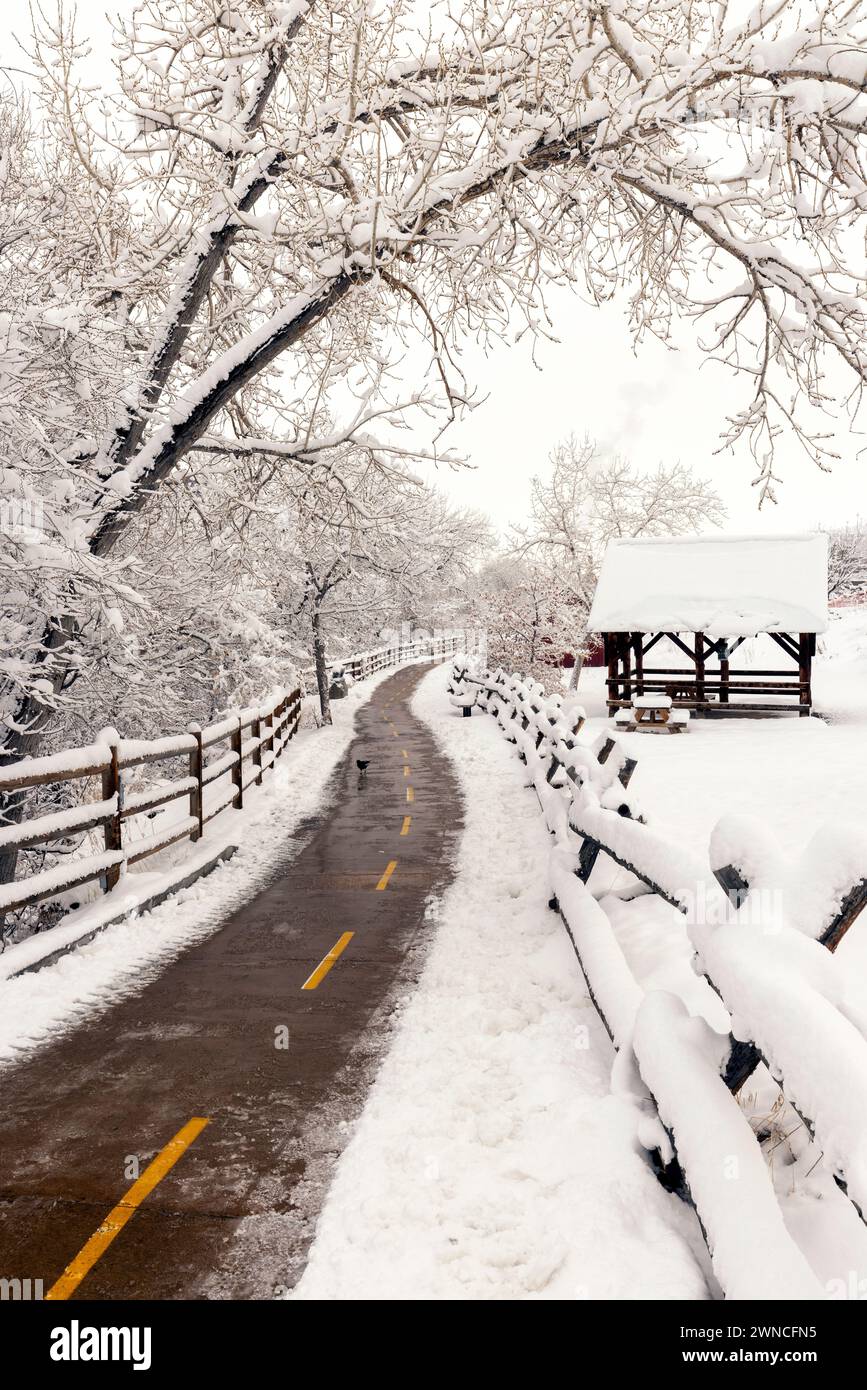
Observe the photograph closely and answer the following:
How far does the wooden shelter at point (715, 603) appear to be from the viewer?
75.9 feet

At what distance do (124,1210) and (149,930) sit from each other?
4.28m

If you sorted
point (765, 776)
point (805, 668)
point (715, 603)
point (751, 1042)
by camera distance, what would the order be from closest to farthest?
point (751, 1042)
point (765, 776)
point (805, 668)
point (715, 603)

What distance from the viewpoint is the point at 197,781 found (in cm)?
1041

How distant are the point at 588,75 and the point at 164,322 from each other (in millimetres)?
4354

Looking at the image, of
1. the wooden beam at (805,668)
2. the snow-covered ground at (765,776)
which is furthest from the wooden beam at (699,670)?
the wooden beam at (805,668)

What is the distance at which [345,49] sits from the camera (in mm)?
8070

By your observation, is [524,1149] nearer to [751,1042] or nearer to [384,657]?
[751,1042]

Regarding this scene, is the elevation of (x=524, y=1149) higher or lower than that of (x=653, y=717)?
lower

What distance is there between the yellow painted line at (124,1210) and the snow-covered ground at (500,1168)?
822 millimetres

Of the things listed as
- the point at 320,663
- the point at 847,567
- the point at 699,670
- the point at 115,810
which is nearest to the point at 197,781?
the point at 115,810

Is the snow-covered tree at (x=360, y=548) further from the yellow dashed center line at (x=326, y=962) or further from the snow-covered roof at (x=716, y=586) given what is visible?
the snow-covered roof at (x=716, y=586)

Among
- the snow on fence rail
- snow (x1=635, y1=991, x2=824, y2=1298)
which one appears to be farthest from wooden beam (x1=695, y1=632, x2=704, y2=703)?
snow (x1=635, y1=991, x2=824, y2=1298)
